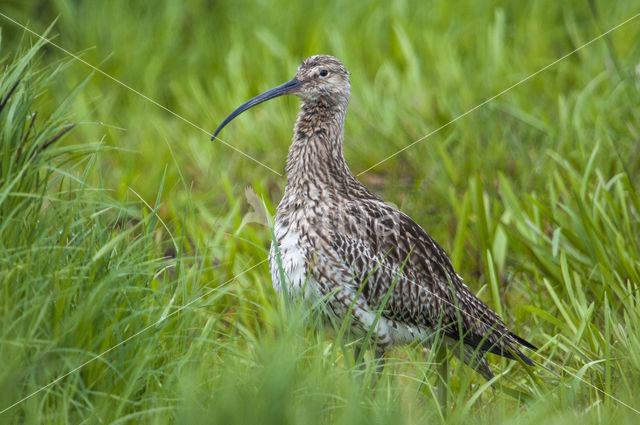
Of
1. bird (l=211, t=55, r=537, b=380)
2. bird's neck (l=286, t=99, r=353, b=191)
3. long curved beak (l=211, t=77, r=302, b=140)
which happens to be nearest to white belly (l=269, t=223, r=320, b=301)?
bird (l=211, t=55, r=537, b=380)

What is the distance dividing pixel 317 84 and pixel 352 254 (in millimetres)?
930

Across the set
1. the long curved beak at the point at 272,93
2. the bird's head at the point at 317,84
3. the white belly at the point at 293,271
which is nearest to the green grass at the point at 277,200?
the white belly at the point at 293,271

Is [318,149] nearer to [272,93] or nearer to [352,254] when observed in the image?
[272,93]

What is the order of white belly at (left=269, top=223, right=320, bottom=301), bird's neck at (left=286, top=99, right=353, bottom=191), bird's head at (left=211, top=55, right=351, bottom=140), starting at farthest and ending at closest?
bird's head at (left=211, top=55, right=351, bottom=140) → bird's neck at (left=286, top=99, right=353, bottom=191) → white belly at (left=269, top=223, right=320, bottom=301)

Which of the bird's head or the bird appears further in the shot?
the bird's head

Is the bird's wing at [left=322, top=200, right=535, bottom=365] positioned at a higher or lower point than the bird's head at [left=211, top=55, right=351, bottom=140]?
lower

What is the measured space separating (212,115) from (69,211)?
4000mm

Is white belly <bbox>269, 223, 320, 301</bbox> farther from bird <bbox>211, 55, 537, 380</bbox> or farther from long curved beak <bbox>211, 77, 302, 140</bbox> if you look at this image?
long curved beak <bbox>211, 77, 302, 140</bbox>

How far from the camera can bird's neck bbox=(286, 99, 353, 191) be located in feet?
15.2

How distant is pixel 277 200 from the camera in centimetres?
689

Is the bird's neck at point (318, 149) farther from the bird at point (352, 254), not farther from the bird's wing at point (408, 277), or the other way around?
the bird's wing at point (408, 277)

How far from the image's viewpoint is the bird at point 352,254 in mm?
4332

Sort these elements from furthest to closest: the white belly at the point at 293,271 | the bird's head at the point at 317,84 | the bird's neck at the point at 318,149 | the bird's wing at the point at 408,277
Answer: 1. the bird's head at the point at 317,84
2. the bird's neck at the point at 318,149
3. the bird's wing at the point at 408,277
4. the white belly at the point at 293,271

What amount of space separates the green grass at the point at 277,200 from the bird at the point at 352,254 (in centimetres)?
20
